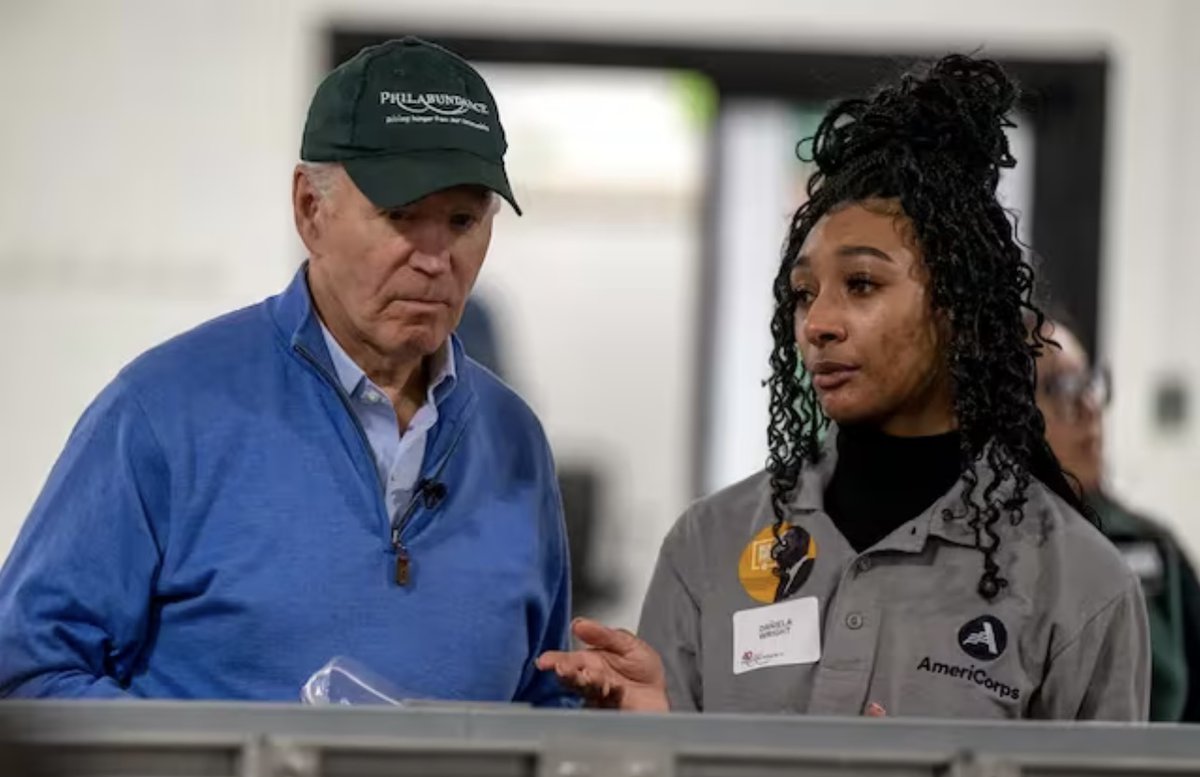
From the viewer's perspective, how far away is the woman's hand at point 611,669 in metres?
1.86

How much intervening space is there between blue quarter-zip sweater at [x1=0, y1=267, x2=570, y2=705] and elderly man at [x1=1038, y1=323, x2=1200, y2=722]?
1293mm

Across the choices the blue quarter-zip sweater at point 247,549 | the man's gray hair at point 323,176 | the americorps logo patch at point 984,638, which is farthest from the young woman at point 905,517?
the man's gray hair at point 323,176

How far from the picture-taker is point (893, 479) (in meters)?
2.02

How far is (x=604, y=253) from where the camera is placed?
8609mm

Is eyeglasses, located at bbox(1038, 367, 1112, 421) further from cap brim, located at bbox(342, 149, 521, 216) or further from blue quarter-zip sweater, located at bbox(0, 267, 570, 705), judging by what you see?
cap brim, located at bbox(342, 149, 521, 216)

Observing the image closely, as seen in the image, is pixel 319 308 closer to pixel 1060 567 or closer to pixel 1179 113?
pixel 1060 567

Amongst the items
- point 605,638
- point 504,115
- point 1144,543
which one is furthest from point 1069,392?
point 504,115

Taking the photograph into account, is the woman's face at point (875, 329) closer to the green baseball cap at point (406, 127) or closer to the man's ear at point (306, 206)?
the green baseball cap at point (406, 127)

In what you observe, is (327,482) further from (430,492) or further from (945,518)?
(945,518)

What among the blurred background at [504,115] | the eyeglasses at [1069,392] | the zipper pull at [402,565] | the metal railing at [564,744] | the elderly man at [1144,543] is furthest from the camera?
the blurred background at [504,115]

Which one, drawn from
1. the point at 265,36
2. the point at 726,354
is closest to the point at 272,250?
the point at 265,36

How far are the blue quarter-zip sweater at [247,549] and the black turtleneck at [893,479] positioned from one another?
13.6 inches

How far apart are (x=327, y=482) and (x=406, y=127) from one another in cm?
36

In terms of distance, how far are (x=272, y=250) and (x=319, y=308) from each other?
3482mm
